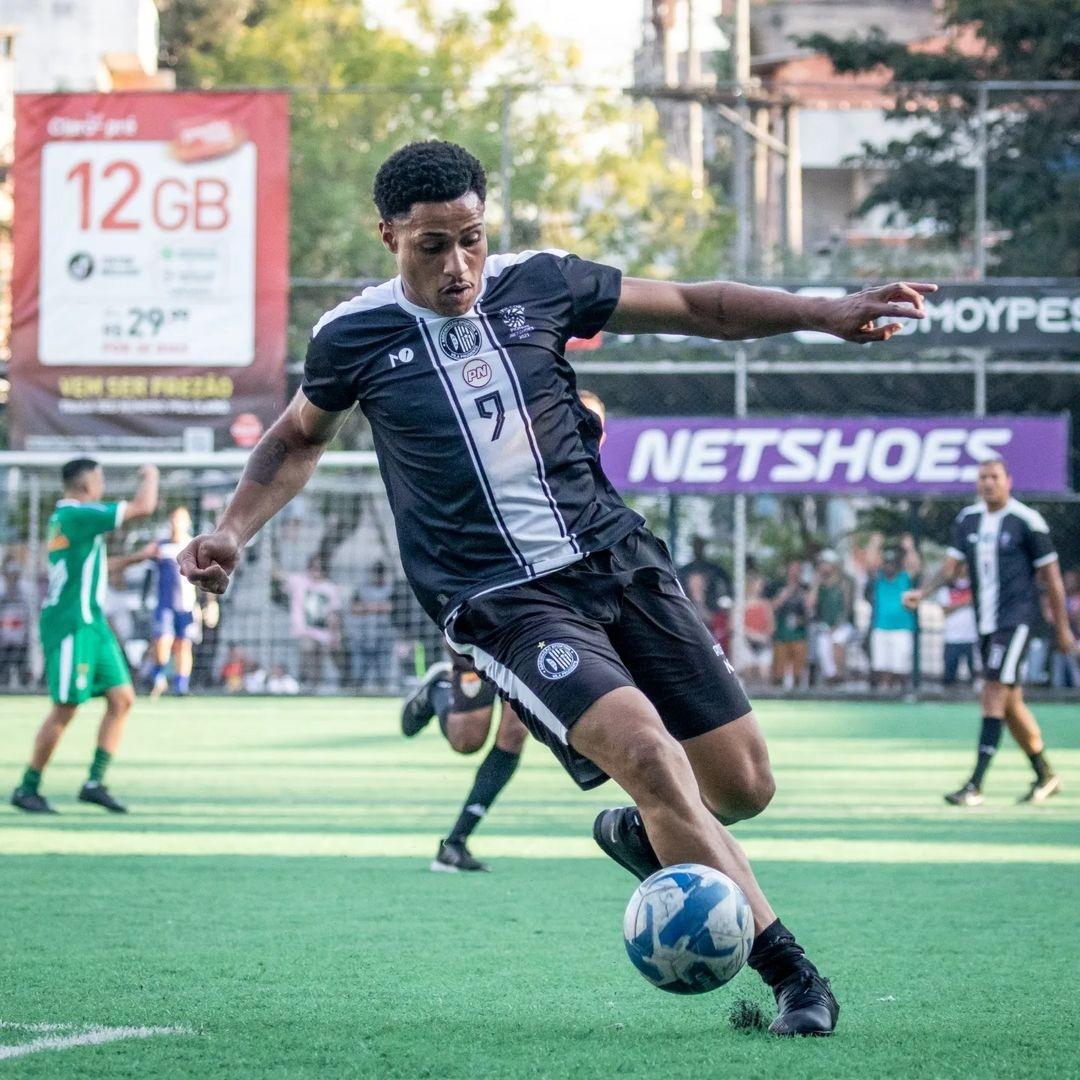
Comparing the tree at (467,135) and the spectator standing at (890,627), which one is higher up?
the tree at (467,135)

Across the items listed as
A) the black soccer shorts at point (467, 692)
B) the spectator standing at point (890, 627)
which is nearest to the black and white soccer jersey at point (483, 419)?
the black soccer shorts at point (467, 692)

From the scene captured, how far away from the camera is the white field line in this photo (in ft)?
15.4

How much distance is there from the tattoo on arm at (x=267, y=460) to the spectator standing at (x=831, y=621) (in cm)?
1826

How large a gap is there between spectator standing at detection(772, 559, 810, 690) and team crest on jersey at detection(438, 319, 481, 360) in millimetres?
18340

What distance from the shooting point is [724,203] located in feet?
144

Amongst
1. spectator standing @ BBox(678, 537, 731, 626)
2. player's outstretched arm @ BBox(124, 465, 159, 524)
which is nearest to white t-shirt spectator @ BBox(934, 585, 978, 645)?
spectator standing @ BBox(678, 537, 731, 626)

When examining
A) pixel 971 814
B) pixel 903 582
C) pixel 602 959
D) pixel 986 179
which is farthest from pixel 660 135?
pixel 602 959

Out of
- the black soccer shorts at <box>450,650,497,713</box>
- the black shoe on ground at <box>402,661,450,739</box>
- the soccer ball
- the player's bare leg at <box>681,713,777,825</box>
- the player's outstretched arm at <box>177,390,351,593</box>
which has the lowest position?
the black shoe on ground at <box>402,661,450,739</box>

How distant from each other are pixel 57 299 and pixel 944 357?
11.0 m

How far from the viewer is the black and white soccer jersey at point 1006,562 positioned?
1245 cm

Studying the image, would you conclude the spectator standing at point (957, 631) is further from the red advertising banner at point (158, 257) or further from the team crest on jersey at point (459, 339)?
the team crest on jersey at point (459, 339)

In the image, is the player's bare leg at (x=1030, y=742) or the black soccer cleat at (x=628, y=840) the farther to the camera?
the player's bare leg at (x=1030, y=742)

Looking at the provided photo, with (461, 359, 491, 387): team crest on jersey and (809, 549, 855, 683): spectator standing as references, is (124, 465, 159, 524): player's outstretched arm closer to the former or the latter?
(461, 359, 491, 387): team crest on jersey

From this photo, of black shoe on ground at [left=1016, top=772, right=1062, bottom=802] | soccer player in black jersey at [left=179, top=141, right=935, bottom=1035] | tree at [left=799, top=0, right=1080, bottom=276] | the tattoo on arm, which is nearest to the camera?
soccer player in black jersey at [left=179, top=141, right=935, bottom=1035]
